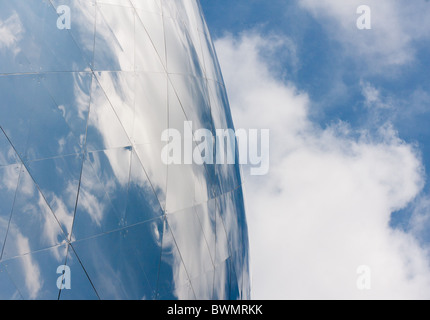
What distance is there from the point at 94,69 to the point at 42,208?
4.41 m

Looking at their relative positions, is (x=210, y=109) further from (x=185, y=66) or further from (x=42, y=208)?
(x=42, y=208)

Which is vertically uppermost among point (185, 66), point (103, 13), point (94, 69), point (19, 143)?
point (185, 66)

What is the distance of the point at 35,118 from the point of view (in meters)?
9.84

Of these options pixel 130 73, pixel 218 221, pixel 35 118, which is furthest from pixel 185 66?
pixel 35 118

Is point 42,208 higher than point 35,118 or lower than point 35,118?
lower

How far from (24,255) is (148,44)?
849cm

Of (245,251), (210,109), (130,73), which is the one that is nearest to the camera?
(130,73)

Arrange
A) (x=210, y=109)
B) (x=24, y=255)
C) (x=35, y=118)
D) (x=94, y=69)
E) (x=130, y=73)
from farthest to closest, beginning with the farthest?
(x=210, y=109) → (x=130, y=73) → (x=94, y=69) → (x=35, y=118) → (x=24, y=255)

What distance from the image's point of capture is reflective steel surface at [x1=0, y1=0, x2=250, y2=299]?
371 inches

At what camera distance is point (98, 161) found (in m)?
10.9

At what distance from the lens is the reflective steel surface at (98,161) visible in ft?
30.9
